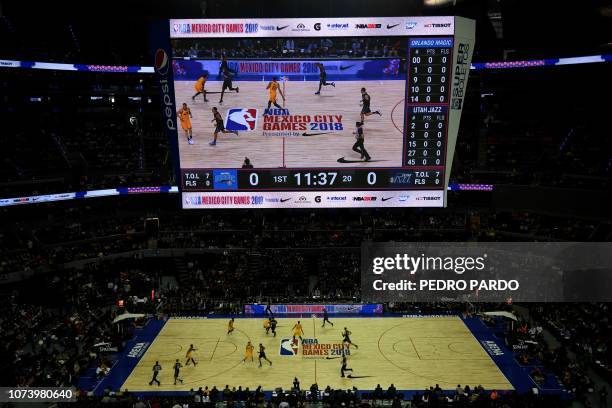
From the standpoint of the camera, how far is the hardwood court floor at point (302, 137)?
26906 mm

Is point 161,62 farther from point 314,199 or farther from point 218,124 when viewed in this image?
point 314,199

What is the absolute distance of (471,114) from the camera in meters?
45.4

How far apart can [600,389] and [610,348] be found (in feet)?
8.66

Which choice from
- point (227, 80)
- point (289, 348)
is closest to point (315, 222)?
point (289, 348)

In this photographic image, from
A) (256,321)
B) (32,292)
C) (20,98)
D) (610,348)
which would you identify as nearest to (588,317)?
(610,348)

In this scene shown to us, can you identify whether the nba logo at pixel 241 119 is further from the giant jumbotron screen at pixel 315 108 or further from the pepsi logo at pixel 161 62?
the pepsi logo at pixel 161 62

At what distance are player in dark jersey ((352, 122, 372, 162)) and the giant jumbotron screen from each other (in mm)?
59

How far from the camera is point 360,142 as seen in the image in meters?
27.4

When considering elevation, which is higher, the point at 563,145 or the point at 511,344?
the point at 563,145

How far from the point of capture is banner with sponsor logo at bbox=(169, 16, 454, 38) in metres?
26.0

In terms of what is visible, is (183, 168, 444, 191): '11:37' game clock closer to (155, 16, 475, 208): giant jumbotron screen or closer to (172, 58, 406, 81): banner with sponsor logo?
(155, 16, 475, 208): giant jumbotron screen

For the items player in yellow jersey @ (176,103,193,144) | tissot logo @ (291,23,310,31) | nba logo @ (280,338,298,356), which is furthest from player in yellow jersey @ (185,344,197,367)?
tissot logo @ (291,23,310,31)

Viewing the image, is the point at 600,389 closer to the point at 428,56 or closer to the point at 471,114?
the point at 428,56

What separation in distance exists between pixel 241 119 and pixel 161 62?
5.07 metres
